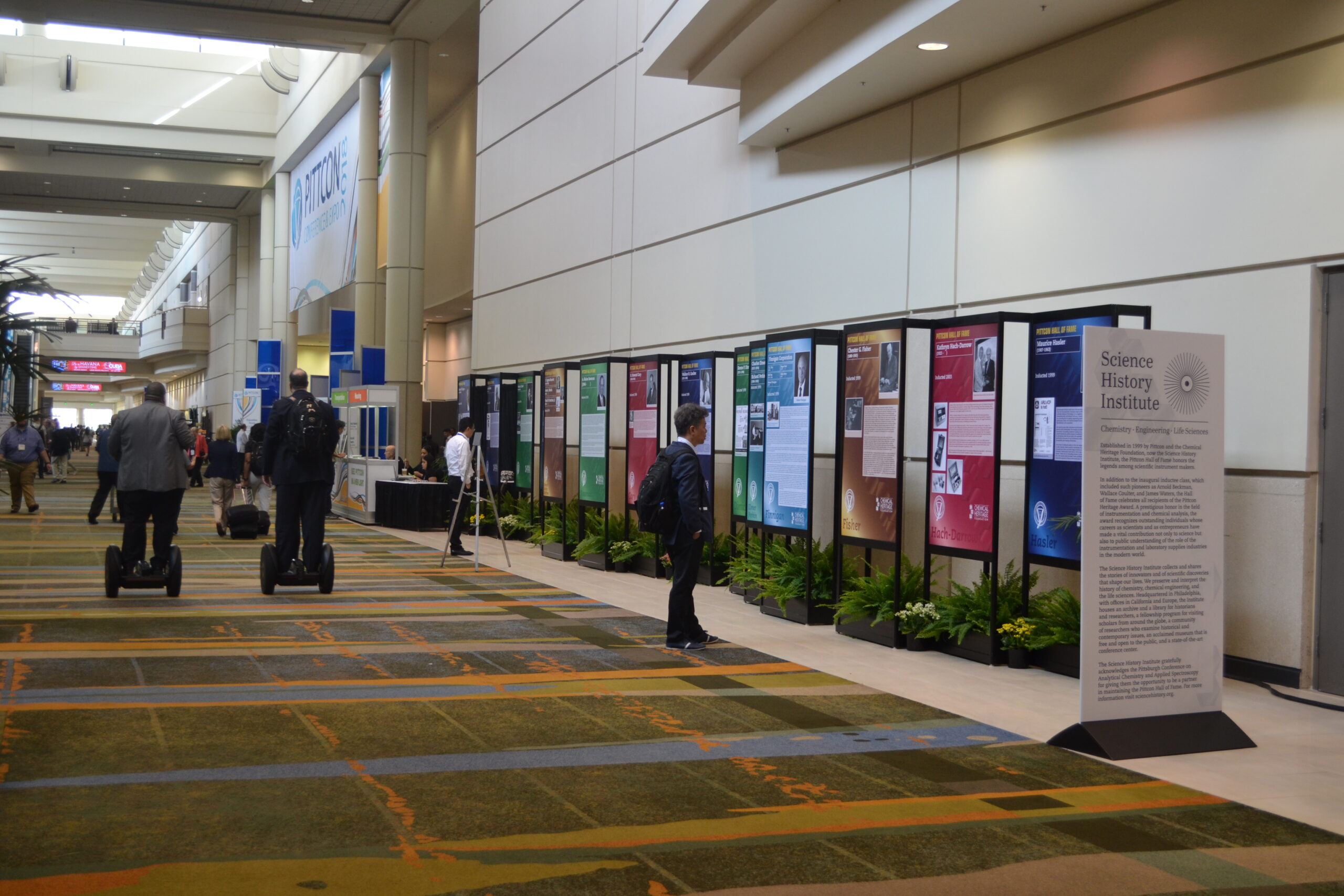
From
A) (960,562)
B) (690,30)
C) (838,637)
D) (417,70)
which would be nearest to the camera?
(838,637)

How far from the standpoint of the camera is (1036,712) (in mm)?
6691

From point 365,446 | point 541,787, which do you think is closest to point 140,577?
point 541,787

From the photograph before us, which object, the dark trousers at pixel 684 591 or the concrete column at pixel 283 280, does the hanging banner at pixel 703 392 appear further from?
the concrete column at pixel 283 280

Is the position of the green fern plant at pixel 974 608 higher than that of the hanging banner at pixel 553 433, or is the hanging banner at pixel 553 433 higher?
the hanging banner at pixel 553 433

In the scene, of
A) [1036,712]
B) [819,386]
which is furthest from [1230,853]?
[819,386]

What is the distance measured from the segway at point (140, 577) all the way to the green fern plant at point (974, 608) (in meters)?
6.32

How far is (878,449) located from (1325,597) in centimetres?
329

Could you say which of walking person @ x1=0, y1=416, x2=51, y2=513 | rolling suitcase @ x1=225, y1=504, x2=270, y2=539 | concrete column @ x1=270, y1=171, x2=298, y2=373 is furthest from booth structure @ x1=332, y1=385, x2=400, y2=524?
concrete column @ x1=270, y1=171, x2=298, y2=373

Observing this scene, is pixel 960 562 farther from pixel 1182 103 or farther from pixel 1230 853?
pixel 1230 853

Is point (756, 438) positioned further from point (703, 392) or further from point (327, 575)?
point (327, 575)

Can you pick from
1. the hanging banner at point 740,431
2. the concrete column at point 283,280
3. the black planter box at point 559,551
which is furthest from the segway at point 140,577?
the concrete column at point 283,280

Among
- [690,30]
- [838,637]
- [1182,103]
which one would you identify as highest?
[690,30]

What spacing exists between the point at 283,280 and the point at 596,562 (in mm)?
30232

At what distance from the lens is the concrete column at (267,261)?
43.0m
